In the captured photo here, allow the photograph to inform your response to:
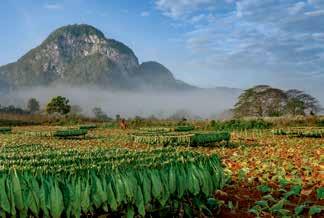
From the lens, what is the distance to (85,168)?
4.87 metres

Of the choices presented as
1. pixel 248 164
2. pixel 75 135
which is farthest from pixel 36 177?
pixel 75 135

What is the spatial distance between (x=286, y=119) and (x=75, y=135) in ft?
64.2

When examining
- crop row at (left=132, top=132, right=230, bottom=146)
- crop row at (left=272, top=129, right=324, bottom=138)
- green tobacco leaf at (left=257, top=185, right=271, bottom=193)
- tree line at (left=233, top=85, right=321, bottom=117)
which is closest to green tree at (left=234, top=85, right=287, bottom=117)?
tree line at (left=233, top=85, right=321, bottom=117)

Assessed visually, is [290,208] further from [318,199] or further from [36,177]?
[36,177]

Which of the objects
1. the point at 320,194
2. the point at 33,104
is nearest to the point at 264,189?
the point at 320,194

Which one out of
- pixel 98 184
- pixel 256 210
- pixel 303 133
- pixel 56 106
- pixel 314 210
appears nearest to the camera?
pixel 98 184

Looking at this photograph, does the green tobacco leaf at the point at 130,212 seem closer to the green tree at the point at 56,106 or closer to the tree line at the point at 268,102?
the tree line at the point at 268,102

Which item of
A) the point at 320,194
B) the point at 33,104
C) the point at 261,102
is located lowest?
the point at 320,194

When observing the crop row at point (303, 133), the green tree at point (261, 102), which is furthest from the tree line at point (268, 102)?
the crop row at point (303, 133)

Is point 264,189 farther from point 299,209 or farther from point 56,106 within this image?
point 56,106

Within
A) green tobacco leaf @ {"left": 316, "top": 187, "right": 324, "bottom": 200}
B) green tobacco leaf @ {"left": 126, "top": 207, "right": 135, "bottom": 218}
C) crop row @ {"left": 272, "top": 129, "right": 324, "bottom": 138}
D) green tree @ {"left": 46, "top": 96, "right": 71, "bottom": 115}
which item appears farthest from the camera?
green tree @ {"left": 46, "top": 96, "right": 71, "bottom": 115}

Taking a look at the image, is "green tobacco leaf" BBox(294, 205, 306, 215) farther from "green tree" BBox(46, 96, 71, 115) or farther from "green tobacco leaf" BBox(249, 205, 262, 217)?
"green tree" BBox(46, 96, 71, 115)

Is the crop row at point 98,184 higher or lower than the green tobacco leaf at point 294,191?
higher

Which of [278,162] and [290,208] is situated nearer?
[290,208]
